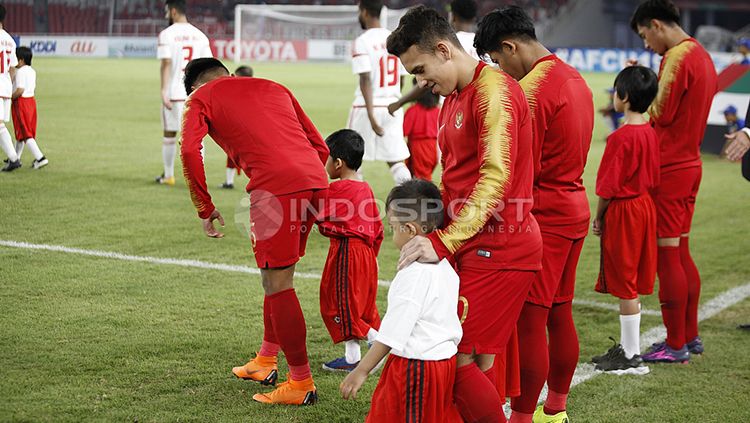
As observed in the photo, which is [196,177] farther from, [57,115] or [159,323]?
[57,115]

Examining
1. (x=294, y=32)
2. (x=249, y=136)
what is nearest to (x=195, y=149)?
(x=249, y=136)

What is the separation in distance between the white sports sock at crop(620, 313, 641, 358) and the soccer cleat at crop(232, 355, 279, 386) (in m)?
2.03

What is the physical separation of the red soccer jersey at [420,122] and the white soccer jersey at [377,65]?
26 cm

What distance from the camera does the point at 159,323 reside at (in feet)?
18.1

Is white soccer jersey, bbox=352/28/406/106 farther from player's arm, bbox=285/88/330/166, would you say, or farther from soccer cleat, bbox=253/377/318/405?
soccer cleat, bbox=253/377/318/405

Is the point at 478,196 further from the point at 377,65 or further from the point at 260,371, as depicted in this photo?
the point at 377,65

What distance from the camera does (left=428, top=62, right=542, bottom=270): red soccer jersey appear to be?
3.07 metres

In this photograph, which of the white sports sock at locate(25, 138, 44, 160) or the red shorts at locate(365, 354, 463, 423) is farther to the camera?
the white sports sock at locate(25, 138, 44, 160)

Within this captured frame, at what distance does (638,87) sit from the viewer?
4934mm

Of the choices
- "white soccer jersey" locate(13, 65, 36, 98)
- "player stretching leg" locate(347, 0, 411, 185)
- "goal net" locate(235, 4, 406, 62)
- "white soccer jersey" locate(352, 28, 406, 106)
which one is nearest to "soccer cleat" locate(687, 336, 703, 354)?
"player stretching leg" locate(347, 0, 411, 185)

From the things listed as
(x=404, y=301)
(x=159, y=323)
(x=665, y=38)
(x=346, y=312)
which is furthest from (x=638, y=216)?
(x=159, y=323)

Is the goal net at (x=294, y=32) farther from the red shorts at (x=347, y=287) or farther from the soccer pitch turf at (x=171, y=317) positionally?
the red shorts at (x=347, y=287)

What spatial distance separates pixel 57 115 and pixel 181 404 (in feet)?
46.0

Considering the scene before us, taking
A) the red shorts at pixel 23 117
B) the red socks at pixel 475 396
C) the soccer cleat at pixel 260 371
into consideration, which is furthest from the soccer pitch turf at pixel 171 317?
the red socks at pixel 475 396
